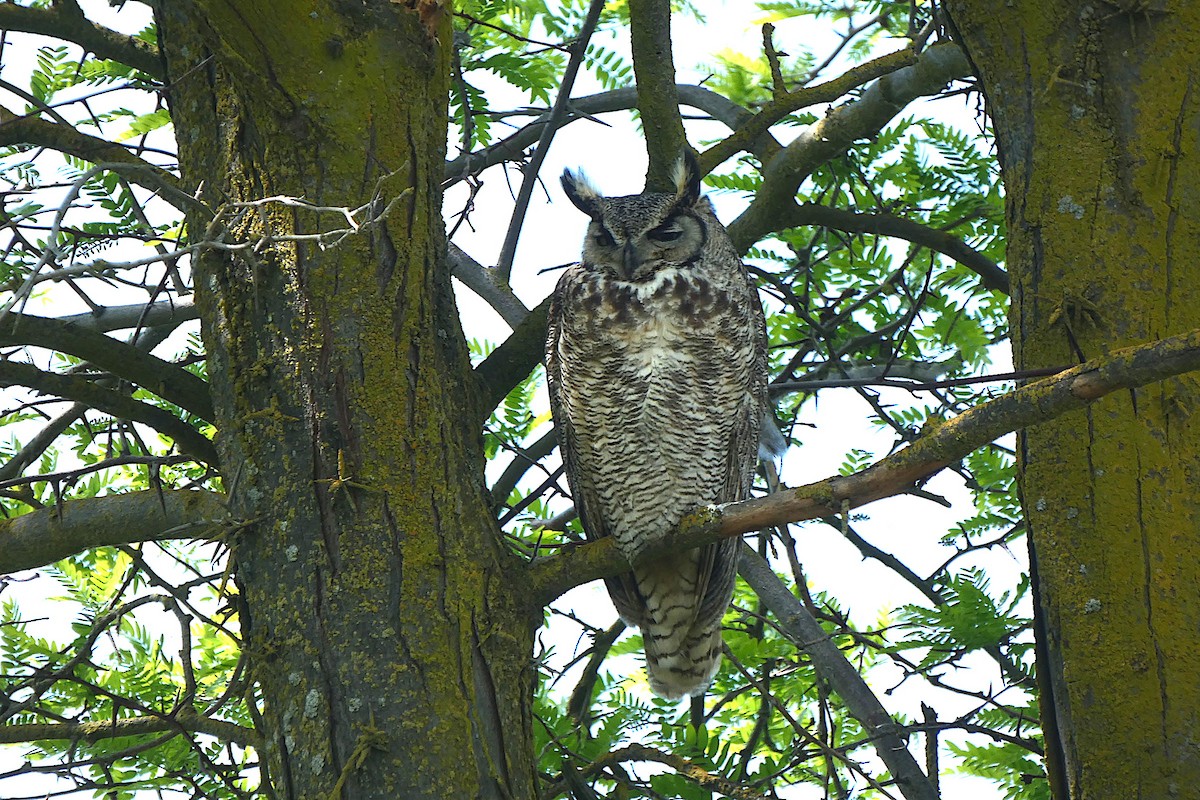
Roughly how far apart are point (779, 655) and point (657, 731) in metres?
0.55

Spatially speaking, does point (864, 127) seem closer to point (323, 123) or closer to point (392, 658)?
point (323, 123)

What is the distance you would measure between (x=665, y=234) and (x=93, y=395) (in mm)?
1566

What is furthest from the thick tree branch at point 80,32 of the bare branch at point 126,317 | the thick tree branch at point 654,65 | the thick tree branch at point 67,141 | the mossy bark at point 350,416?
the thick tree branch at point 654,65

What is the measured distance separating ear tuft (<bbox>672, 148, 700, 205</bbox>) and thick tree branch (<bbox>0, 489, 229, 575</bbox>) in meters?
1.43

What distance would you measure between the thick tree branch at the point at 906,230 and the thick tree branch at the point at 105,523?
1.57 m

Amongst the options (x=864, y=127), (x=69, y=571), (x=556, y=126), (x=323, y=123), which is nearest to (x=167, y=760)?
(x=69, y=571)

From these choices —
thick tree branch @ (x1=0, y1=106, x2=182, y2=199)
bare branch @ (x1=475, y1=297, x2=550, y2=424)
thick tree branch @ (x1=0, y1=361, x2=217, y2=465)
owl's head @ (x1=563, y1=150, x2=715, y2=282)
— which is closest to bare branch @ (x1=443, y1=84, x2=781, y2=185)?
owl's head @ (x1=563, y1=150, x2=715, y2=282)

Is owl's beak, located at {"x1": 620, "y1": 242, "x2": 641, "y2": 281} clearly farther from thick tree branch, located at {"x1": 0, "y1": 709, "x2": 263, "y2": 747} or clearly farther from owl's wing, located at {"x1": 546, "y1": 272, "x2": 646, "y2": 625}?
thick tree branch, located at {"x1": 0, "y1": 709, "x2": 263, "y2": 747}

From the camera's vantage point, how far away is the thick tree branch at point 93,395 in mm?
2135

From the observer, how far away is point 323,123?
220 cm

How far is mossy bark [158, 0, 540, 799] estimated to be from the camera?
6.30ft

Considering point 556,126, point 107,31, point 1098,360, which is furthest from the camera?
point 556,126

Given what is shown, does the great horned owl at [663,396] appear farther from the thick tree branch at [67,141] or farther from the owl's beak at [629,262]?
the thick tree branch at [67,141]

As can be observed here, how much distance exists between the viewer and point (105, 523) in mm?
2135
